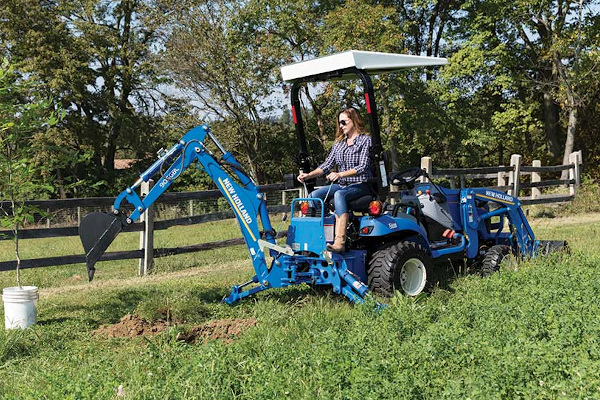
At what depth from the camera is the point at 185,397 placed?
152 inches

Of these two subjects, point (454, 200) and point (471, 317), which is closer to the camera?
point (471, 317)

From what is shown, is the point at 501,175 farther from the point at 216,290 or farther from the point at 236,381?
the point at 236,381

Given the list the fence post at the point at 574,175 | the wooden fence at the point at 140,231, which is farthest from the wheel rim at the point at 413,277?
the fence post at the point at 574,175

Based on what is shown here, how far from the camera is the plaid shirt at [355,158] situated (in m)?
6.58

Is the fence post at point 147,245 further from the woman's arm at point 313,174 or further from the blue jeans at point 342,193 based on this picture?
the blue jeans at point 342,193

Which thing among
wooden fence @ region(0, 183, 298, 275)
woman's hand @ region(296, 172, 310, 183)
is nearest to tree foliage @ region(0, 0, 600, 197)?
wooden fence @ region(0, 183, 298, 275)

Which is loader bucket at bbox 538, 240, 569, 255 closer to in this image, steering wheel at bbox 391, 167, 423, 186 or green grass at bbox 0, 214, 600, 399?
green grass at bbox 0, 214, 600, 399

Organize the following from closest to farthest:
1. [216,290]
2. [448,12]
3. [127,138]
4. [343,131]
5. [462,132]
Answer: [343,131], [216,290], [462,132], [448,12], [127,138]

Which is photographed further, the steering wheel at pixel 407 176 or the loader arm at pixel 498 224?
the loader arm at pixel 498 224

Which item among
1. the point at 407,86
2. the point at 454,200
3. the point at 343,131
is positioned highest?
the point at 407,86

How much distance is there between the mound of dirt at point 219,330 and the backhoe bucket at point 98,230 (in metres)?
1.24

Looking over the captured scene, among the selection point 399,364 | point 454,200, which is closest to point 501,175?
point 454,200

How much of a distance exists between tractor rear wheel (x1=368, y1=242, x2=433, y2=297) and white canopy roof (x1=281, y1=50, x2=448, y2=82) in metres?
1.87

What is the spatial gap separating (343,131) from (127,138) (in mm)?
26028
